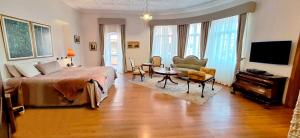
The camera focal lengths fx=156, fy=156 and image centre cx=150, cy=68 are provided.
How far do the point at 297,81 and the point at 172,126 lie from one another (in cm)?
300

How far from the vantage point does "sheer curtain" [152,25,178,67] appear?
7584 millimetres

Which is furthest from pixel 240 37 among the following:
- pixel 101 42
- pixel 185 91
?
pixel 101 42

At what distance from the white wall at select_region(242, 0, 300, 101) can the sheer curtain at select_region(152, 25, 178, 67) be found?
337 cm

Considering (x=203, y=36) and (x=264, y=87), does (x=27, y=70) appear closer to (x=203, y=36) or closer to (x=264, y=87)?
(x=264, y=87)

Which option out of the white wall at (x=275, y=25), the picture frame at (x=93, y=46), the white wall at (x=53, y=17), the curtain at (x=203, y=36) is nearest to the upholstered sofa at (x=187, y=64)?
the curtain at (x=203, y=36)

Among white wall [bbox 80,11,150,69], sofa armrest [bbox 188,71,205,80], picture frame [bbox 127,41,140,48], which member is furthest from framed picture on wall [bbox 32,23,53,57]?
sofa armrest [bbox 188,71,205,80]

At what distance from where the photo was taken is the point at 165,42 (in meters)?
7.81

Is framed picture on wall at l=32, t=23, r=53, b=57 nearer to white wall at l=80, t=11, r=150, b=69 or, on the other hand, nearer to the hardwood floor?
the hardwood floor

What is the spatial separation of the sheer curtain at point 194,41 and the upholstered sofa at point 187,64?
43 cm

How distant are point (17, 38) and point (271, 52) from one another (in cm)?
607

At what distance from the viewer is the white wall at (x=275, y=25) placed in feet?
11.6

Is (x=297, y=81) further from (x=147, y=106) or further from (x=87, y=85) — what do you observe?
(x=87, y=85)

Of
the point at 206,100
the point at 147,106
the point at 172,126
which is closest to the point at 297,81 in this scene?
the point at 206,100

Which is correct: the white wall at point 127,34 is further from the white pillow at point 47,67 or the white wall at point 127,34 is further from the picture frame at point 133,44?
the white pillow at point 47,67
